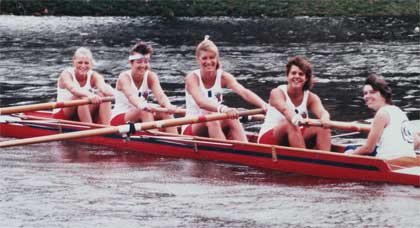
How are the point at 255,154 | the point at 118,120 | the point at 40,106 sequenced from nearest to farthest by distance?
the point at 255,154 → the point at 118,120 → the point at 40,106

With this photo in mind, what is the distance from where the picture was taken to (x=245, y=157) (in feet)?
39.5

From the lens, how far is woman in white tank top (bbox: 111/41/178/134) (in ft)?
42.9

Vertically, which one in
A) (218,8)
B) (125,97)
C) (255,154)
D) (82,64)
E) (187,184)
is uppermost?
(218,8)

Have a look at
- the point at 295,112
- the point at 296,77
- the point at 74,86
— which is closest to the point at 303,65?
the point at 296,77

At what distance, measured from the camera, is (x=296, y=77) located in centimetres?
1139

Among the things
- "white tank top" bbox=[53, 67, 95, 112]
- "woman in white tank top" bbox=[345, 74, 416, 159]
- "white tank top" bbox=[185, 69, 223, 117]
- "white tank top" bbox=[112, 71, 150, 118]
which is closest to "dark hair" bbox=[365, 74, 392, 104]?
"woman in white tank top" bbox=[345, 74, 416, 159]

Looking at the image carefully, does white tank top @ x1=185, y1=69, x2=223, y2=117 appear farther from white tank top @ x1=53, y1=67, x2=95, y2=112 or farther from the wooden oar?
white tank top @ x1=53, y1=67, x2=95, y2=112

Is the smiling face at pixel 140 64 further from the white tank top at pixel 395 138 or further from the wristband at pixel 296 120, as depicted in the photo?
the white tank top at pixel 395 138

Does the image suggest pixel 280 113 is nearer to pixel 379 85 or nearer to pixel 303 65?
pixel 303 65

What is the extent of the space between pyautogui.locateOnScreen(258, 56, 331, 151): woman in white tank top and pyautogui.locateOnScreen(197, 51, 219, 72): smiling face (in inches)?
42.5

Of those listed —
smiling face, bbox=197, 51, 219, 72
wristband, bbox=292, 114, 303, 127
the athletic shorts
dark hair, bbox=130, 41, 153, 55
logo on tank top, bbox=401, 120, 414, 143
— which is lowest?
the athletic shorts

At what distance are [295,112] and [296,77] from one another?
49cm

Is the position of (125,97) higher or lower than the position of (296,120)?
higher

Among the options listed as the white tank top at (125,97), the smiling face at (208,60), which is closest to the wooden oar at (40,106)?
the white tank top at (125,97)
